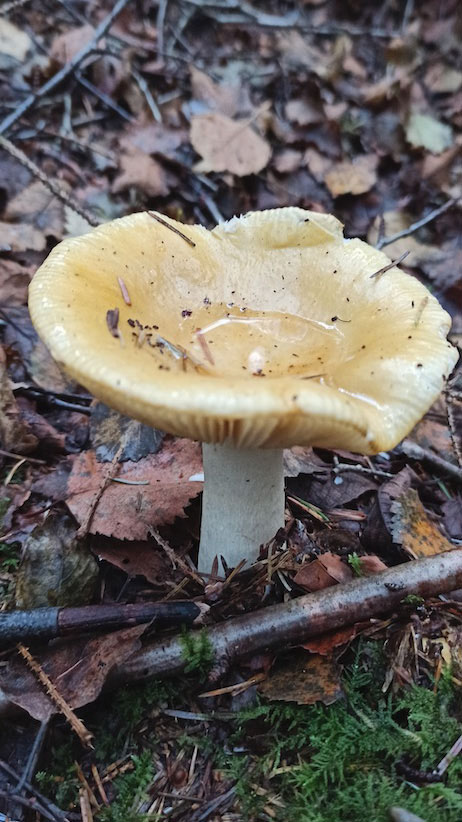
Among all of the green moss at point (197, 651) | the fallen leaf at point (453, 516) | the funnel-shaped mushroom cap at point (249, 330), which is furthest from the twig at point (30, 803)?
the fallen leaf at point (453, 516)

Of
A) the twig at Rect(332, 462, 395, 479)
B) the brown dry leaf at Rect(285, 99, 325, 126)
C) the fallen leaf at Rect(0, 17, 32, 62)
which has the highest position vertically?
the brown dry leaf at Rect(285, 99, 325, 126)

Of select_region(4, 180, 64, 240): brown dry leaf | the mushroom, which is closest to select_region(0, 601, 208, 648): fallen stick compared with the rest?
the mushroom

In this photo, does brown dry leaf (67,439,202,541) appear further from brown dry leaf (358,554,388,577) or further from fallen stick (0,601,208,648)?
brown dry leaf (358,554,388,577)

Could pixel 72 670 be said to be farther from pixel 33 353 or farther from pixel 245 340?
pixel 33 353

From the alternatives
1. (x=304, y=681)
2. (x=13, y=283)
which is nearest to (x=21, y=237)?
(x=13, y=283)

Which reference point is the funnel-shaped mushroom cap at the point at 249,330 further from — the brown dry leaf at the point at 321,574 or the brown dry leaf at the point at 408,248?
the brown dry leaf at the point at 408,248

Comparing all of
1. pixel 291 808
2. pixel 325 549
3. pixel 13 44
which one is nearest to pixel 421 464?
pixel 325 549
